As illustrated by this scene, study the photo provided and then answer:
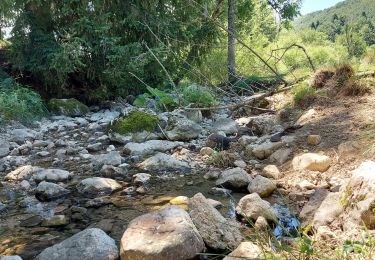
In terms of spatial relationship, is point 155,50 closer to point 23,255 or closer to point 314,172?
point 314,172

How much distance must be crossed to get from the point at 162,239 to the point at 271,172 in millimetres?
2038

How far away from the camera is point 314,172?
3709 mm

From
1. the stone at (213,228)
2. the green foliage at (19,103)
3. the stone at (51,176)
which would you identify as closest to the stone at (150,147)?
the stone at (51,176)

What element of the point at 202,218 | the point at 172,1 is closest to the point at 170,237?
the point at 202,218

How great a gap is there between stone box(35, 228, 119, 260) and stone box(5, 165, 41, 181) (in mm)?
2050

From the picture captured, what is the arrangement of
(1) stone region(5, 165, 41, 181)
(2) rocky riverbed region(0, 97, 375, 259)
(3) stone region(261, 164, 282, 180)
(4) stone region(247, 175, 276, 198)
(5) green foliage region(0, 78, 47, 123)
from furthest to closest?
1. (5) green foliage region(0, 78, 47, 123)
2. (1) stone region(5, 165, 41, 181)
3. (3) stone region(261, 164, 282, 180)
4. (4) stone region(247, 175, 276, 198)
5. (2) rocky riverbed region(0, 97, 375, 259)

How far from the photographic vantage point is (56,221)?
3.00 meters

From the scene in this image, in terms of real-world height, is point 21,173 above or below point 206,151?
above

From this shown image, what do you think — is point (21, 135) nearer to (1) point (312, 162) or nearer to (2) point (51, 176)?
(2) point (51, 176)

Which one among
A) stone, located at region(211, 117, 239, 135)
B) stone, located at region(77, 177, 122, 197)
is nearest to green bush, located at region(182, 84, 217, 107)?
stone, located at region(211, 117, 239, 135)

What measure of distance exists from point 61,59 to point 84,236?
636cm

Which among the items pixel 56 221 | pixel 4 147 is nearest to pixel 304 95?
pixel 56 221

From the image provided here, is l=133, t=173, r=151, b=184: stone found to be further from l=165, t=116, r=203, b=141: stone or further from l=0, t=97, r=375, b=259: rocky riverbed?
l=165, t=116, r=203, b=141: stone

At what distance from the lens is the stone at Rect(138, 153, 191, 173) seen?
4461 millimetres
